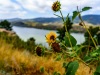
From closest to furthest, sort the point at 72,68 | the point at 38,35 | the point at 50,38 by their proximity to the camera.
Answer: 1. the point at 72,68
2. the point at 50,38
3. the point at 38,35

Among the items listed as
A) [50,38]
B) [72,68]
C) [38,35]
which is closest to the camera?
[72,68]

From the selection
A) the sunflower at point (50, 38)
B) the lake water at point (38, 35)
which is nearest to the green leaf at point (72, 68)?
the sunflower at point (50, 38)

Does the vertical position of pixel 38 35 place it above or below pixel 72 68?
below

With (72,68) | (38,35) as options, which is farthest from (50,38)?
(38,35)

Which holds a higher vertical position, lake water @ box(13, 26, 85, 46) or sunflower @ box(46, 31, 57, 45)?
sunflower @ box(46, 31, 57, 45)

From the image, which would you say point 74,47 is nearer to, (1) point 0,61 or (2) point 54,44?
(2) point 54,44

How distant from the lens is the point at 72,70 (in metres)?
1.66

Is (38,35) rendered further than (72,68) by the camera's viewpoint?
Yes

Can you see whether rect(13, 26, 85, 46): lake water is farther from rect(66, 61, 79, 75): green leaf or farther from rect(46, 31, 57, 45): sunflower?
rect(66, 61, 79, 75): green leaf

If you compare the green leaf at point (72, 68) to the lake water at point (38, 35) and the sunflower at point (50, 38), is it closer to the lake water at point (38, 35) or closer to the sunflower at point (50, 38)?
the sunflower at point (50, 38)

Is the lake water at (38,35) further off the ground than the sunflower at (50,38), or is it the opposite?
the sunflower at (50,38)

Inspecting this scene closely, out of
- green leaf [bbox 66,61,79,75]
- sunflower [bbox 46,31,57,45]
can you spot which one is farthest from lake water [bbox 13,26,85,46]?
green leaf [bbox 66,61,79,75]

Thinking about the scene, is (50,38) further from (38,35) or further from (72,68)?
(38,35)

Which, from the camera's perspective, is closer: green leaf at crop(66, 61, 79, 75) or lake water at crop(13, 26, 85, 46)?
green leaf at crop(66, 61, 79, 75)
